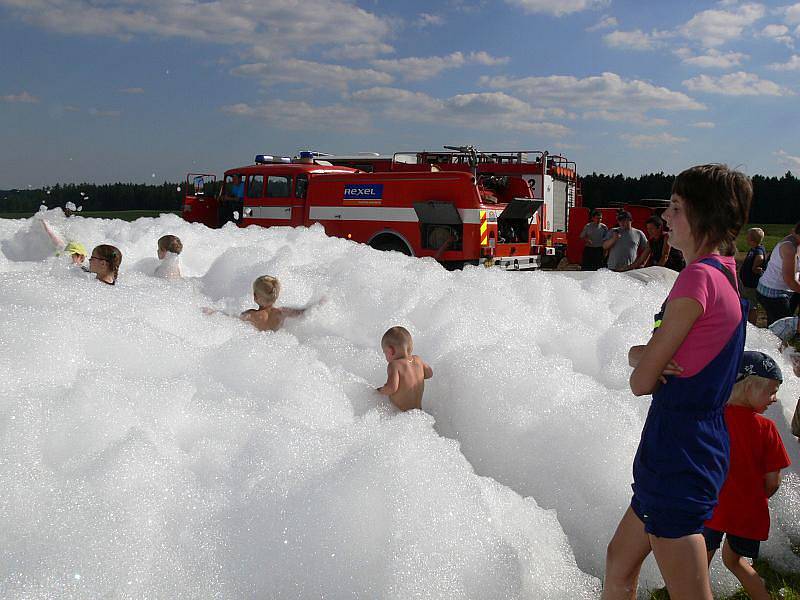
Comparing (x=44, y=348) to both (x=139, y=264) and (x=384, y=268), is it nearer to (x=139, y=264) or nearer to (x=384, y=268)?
(x=384, y=268)

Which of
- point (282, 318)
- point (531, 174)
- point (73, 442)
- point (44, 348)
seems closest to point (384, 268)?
point (282, 318)

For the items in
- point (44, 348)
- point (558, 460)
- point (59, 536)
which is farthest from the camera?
point (558, 460)

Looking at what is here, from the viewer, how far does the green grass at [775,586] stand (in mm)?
2969

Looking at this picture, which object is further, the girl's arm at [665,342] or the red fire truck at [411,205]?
the red fire truck at [411,205]

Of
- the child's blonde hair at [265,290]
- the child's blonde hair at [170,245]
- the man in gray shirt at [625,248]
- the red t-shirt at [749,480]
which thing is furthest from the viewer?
the man in gray shirt at [625,248]

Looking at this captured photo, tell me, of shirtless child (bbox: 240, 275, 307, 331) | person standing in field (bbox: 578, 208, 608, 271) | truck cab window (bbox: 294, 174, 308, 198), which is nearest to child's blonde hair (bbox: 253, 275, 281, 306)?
shirtless child (bbox: 240, 275, 307, 331)

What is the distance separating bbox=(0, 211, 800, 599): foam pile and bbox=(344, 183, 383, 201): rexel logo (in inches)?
249

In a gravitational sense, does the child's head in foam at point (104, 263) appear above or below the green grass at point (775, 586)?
above

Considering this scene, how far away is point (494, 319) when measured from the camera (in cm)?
541

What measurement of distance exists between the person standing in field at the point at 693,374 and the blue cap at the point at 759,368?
0.96 metres

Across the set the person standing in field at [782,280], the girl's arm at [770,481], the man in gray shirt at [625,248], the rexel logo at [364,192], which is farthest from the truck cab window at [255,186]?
the girl's arm at [770,481]

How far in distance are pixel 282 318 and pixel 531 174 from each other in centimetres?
1002

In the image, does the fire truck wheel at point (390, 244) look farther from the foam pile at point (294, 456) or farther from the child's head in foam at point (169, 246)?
the foam pile at point (294, 456)

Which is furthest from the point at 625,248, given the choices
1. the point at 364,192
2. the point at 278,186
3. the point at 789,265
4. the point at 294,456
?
the point at 294,456
